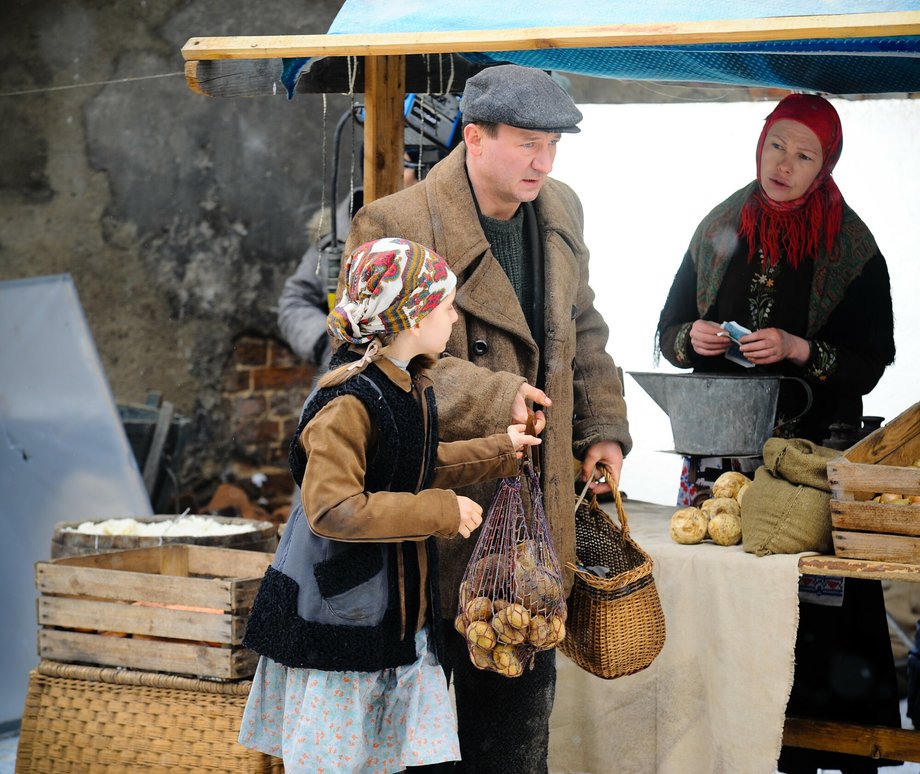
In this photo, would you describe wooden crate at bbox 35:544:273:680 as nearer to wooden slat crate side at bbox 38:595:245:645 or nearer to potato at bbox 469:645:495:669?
wooden slat crate side at bbox 38:595:245:645

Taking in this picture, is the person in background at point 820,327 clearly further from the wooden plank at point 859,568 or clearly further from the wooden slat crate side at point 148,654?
the wooden slat crate side at point 148,654

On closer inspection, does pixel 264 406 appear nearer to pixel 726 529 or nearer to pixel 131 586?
pixel 131 586

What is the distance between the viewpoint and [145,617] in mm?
3512

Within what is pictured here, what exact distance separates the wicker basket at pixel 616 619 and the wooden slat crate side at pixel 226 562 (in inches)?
43.3

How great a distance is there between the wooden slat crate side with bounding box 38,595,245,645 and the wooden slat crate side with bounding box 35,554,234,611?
0.10ft

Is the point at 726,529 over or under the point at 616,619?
over

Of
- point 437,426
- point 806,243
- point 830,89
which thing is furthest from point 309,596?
point 830,89

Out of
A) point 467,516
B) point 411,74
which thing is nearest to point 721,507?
point 467,516

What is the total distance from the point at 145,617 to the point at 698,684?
5.48 ft

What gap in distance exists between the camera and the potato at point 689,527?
358 centimetres

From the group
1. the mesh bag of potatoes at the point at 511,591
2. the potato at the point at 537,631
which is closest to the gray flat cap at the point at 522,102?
the mesh bag of potatoes at the point at 511,591

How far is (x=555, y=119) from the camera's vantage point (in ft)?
9.32

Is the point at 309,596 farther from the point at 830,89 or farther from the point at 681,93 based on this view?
the point at 681,93

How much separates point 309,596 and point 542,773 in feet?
2.98
